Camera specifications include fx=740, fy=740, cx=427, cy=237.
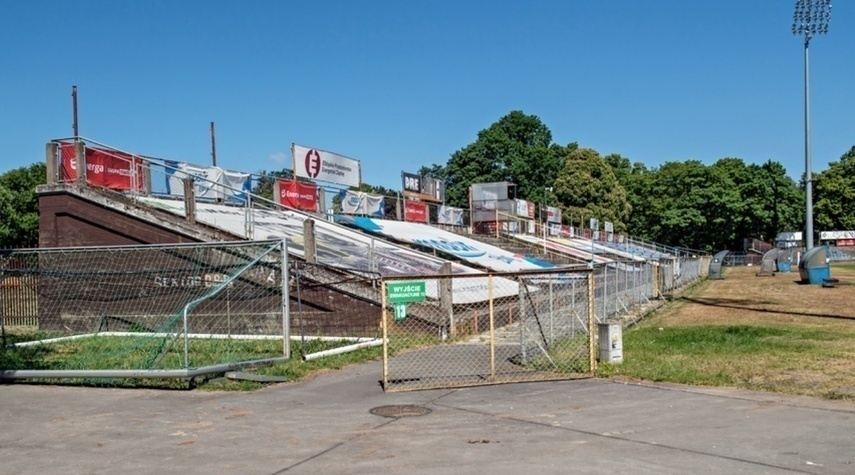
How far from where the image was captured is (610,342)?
1233 cm

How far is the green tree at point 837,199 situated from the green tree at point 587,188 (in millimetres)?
37439

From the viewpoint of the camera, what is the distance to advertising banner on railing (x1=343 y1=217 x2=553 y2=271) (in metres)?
27.7

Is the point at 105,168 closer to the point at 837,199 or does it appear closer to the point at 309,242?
the point at 309,242

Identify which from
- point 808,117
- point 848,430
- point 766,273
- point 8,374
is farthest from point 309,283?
point 766,273

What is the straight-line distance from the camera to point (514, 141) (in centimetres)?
8444

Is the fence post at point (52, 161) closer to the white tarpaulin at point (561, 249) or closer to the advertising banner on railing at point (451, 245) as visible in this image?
the advertising banner on railing at point (451, 245)

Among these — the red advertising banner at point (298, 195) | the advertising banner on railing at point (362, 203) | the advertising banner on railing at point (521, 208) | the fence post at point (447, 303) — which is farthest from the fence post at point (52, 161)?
the advertising banner on railing at point (521, 208)

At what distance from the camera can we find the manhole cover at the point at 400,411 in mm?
9329

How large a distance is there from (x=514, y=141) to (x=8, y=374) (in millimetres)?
75441

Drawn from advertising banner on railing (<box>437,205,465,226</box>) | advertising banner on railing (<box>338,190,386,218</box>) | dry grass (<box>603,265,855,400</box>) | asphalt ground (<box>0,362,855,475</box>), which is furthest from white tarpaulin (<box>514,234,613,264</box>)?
asphalt ground (<box>0,362,855,475</box>)

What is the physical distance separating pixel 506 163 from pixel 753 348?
70363mm

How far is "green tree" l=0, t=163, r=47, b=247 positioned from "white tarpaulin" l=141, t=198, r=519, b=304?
128 ft

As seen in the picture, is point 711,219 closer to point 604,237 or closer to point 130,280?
point 604,237

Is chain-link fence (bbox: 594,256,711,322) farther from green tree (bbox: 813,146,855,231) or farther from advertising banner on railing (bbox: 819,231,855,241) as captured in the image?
green tree (bbox: 813,146,855,231)
